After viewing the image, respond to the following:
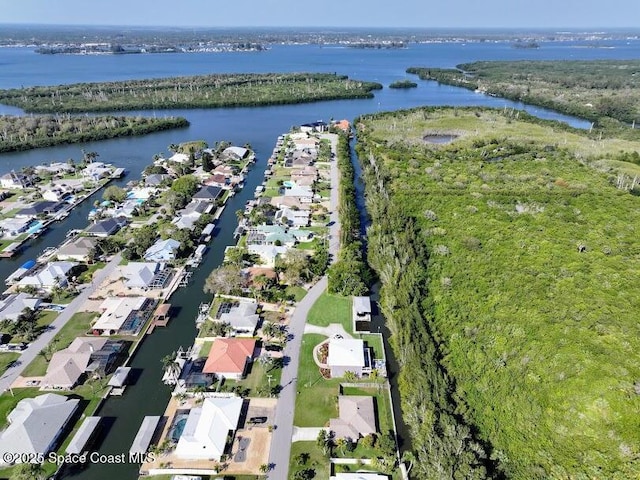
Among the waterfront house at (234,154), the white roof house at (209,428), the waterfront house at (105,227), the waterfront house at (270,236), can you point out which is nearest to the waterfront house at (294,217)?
the waterfront house at (270,236)

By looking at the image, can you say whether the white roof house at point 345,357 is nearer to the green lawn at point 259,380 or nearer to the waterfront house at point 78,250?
the green lawn at point 259,380

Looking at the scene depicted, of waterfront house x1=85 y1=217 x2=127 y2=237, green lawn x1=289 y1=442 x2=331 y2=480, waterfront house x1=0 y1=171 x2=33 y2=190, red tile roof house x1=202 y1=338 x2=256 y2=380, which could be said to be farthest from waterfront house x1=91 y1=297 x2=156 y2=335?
waterfront house x1=0 y1=171 x2=33 y2=190

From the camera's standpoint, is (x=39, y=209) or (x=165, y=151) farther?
(x=165, y=151)

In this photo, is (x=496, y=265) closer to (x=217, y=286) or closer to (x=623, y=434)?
(x=623, y=434)

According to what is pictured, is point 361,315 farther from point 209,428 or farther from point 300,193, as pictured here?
point 300,193

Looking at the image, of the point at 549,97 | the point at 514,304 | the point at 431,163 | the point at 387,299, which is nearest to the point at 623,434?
the point at 514,304

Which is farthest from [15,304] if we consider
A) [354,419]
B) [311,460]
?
[354,419]

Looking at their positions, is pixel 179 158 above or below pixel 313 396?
above
